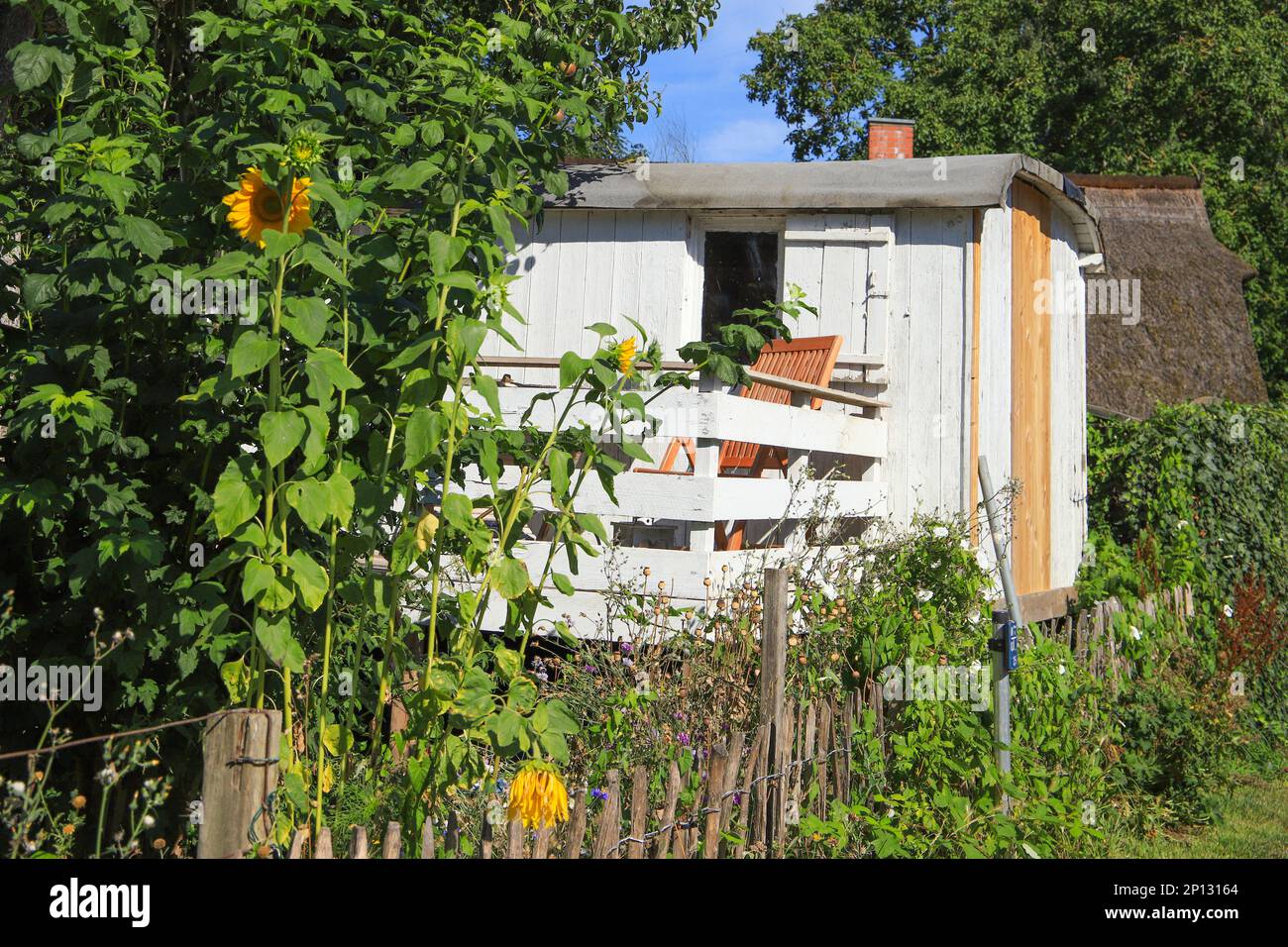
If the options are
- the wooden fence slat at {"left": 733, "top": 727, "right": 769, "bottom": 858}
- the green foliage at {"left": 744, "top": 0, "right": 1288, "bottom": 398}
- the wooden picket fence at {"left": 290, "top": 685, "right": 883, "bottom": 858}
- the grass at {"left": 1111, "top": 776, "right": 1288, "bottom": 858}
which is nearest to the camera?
the wooden picket fence at {"left": 290, "top": 685, "right": 883, "bottom": 858}

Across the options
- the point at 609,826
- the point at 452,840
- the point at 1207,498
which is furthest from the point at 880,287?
the point at 452,840

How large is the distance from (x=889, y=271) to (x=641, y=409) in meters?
5.67

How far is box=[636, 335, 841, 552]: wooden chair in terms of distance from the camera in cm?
763

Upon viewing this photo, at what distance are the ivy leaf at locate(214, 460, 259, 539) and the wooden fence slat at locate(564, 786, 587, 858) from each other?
107cm

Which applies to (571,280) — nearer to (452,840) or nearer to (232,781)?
(452,840)

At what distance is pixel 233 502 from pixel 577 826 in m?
1.16

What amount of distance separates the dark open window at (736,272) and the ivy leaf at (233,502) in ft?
40.9

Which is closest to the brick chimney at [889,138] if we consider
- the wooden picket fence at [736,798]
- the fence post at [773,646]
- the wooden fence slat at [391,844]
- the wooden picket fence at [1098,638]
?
the wooden picket fence at [1098,638]

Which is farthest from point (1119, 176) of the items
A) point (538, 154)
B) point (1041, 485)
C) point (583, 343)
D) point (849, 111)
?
point (538, 154)

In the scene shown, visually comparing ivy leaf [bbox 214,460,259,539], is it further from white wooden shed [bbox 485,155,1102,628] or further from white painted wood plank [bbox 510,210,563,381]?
white painted wood plank [bbox 510,210,563,381]

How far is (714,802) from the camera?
3451mm

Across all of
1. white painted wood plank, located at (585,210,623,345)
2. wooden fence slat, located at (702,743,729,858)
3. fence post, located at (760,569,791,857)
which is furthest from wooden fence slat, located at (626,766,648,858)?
white painted wood plank, located at (585,210,623,345)

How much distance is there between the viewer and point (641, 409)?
2.83 metres
